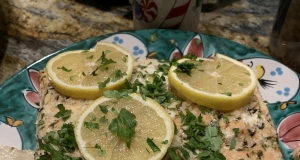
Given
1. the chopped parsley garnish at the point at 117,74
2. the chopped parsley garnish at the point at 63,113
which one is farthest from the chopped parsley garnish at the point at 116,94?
the chopped parsley garnish at the point at 63,113

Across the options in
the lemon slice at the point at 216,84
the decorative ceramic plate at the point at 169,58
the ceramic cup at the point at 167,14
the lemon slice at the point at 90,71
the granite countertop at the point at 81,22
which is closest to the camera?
the lemon slice at the point at 216,84

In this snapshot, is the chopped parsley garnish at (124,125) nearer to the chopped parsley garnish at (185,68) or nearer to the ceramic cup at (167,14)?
the chopped parsley garnish at (185,68)

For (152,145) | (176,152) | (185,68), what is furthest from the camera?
(185,68)

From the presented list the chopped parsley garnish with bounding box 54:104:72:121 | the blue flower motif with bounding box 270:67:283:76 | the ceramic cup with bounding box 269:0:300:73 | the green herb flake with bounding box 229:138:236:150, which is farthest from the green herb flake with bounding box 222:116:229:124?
the ceramic cup with bounding box 269:0:300:73

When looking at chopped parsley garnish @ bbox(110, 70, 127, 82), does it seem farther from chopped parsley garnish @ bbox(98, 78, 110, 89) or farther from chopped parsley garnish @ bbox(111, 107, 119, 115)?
chopped parsley garnish @ bbox(111, 107, 119, 115)

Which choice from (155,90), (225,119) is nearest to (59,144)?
(155,90)

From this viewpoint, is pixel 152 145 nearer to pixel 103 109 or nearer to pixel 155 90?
pixel 103 109
